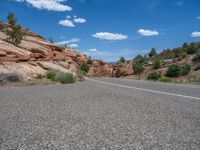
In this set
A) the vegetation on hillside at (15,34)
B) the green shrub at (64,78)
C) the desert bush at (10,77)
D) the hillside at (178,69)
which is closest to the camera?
the desert bush at (10,77)

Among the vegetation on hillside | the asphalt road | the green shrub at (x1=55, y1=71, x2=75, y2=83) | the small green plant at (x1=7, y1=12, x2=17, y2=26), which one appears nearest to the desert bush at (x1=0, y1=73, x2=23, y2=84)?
the green shrub at (x1=55, y1=71, x2=75, y2=83)

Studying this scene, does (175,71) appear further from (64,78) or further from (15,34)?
(15,34)

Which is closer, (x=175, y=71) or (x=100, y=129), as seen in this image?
(x=100, y=129)

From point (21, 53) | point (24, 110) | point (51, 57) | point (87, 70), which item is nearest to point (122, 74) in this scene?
point (87, 70)

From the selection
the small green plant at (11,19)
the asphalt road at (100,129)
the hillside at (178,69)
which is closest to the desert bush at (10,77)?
the asphalt road at (100,129)

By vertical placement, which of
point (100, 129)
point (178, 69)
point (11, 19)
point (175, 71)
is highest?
point (11, 19)

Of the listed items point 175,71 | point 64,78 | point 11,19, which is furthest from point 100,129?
point 11,19

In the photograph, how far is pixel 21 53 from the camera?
1038 inches

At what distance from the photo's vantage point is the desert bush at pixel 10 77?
Answer: 54.2 feet

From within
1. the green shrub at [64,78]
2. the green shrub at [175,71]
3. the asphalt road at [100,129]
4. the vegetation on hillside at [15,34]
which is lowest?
the asphalt road at [100,129]

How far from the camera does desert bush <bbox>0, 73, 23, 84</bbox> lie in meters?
16.5

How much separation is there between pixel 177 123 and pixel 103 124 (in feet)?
5.46

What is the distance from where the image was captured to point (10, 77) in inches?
673

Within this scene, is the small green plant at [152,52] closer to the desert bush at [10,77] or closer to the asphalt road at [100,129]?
the desert bush at [10,77]
